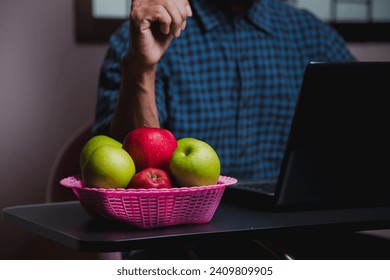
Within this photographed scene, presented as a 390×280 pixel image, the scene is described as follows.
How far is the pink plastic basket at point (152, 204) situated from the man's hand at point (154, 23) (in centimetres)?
33

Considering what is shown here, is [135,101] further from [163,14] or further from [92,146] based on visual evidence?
[92,146]

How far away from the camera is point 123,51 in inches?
66.8

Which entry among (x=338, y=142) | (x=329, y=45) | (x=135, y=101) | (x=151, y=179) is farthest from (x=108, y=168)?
(x=329, y=45)

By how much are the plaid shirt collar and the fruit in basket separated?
89 centimetres

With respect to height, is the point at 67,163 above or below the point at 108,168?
below

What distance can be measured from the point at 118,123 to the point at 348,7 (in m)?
1.52

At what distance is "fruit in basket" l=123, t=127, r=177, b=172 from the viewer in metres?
0.93

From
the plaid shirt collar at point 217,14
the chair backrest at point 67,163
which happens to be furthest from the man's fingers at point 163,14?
the chair backrest at point 67,163

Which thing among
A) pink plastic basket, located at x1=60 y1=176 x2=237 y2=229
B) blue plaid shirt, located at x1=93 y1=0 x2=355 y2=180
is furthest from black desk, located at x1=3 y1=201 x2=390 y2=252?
blue plaid shirt, located at x1=93 y1=0 x2=355 y2=180

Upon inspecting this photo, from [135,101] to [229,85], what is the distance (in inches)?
17.7

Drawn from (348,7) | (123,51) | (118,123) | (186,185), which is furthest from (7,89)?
(186,185)

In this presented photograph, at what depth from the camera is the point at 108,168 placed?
2.85 feet

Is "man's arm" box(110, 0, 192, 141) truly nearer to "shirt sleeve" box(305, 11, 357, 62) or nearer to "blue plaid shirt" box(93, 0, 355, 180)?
"blue plaid shirt" box(93, 0, 355, 180)

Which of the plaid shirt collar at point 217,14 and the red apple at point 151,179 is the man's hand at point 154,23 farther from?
the plaid shirt collar at point 217,14
